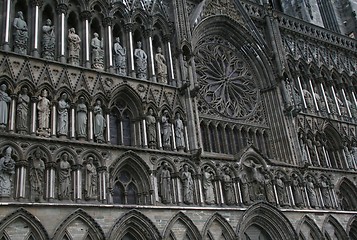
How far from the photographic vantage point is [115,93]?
14883 millimetres

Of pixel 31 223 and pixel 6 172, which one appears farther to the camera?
pixel 6 172

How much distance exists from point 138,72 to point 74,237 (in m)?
6.79

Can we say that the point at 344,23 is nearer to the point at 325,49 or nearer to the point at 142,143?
the point at 325,49

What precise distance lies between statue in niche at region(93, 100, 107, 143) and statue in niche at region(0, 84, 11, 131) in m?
2.77

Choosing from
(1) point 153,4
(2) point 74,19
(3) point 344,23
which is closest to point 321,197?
(1) point 153,4

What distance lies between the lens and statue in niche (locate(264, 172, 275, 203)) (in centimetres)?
1653

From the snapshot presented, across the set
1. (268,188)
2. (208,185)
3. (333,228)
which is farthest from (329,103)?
(208,185)

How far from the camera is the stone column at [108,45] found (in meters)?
15.3

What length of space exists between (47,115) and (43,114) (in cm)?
13

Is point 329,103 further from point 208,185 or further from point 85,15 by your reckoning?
point 85,15

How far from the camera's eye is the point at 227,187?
15672mm

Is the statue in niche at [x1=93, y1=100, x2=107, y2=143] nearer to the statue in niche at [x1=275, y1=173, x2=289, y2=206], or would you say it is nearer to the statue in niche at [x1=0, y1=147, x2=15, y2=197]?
the statue in niche at [x1=0, y1=147, x2=15, y2=197]

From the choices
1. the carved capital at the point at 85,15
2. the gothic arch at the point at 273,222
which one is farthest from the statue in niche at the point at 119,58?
the gothic arch at the point at 273,222

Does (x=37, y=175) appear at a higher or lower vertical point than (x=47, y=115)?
lower
